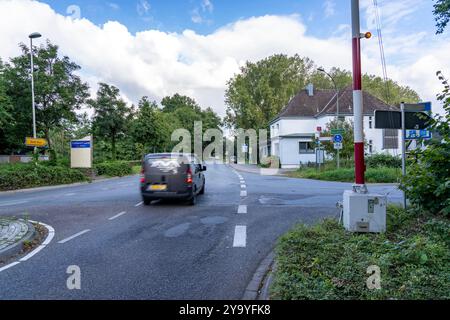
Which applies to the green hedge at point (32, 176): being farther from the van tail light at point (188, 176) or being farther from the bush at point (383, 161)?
the bush at point (383, 161)

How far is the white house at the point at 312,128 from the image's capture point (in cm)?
3709

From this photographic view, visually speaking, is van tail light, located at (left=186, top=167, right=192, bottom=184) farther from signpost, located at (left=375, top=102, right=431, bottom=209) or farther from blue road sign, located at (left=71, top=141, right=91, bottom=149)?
blue road sign, located at (left=71, top=141, right=91, bottom=149)

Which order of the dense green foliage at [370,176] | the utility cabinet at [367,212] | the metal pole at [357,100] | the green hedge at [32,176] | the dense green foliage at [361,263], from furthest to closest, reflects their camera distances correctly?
the dense green foliage at [370,176], the green hedge at [32,176], the metal pole at [357,100], the utility cabinet at [367,212], the dense green foliage at [361,263]

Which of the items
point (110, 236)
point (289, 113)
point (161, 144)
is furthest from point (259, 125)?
point (110, 236)

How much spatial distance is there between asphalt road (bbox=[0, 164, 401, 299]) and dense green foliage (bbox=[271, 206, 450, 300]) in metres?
0.69

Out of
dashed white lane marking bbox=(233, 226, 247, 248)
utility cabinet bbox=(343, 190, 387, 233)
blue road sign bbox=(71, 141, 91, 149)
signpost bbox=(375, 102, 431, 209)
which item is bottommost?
dashed white lane marking bbox=(233, 226, 247, 248)

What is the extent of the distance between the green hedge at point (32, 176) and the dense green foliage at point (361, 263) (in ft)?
60.3

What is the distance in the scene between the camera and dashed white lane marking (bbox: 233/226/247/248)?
6.41 meters

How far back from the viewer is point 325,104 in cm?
4212

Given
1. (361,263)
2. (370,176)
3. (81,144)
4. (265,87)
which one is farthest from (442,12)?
(265,87)

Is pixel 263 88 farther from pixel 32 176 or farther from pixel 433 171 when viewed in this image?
pixel 433 171

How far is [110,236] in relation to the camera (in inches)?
280

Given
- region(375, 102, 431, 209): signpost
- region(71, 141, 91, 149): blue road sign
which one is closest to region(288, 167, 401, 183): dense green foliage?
region(375, 102, 431, 209): signpost

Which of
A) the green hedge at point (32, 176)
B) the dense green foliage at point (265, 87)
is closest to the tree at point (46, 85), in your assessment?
the green hedge at point (32, 176)
